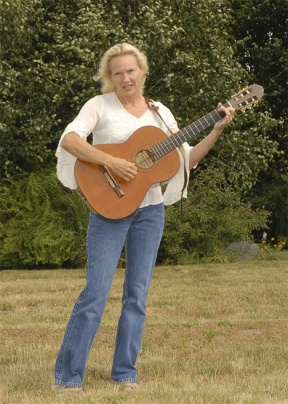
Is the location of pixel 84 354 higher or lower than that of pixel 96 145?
lower

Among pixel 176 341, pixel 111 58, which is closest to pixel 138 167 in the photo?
pixel 111 58

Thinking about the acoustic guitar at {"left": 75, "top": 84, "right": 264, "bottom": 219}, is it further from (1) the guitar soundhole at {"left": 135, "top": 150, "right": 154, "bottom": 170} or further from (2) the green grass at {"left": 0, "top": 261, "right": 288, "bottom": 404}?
(2) the green grass at {"left": 0, "top": 261, "right": 288, "bottom": 404}

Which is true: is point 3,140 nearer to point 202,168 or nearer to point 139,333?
point 202,168

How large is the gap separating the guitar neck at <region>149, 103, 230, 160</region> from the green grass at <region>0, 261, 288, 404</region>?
1439mm

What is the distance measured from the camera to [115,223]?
5.09 meters

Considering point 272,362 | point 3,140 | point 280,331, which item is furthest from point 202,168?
point 272,362

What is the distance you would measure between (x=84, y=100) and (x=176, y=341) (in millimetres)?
8936

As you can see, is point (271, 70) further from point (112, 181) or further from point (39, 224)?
point (112, 181)

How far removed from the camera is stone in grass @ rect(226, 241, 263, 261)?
52.5 feet

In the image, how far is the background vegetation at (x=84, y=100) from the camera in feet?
50.4

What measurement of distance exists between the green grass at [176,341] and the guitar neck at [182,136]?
1.44 m

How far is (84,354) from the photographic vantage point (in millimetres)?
5117

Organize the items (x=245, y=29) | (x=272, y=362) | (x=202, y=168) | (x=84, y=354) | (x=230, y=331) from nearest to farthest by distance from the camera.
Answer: (x=84, y=354), (x=272, y=362), (x=230, y=331), (x=202, y=168), (x=245, y=29)

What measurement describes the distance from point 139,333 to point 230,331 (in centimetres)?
269
